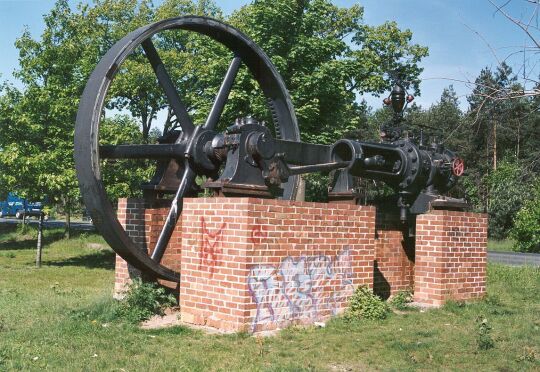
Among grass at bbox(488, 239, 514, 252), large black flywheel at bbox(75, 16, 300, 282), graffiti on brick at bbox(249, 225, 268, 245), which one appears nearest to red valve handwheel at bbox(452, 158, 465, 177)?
large black flywheel at bbox(75, 16, 300, 282)

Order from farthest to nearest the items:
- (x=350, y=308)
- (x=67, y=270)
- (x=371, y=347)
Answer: (x=67, y=270) → (x=350, y=308) → (x=371, y=347)

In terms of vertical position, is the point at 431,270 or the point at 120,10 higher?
the point at 120,10

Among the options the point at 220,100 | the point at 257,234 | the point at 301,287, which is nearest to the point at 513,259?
the point at 220,100

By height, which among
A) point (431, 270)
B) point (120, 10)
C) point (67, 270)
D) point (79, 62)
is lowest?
point (67, 270)

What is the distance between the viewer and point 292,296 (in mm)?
7398

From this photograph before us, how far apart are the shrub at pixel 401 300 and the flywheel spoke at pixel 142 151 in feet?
11.9

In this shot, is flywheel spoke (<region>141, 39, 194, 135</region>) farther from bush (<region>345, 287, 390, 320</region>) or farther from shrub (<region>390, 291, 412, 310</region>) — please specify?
shrub (<region>390, 291, 412, 310</region>)

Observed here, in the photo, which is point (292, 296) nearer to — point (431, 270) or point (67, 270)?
point (431, 270)

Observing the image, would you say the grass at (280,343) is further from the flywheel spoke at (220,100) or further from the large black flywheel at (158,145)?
the flywheel spoke at (220,100)

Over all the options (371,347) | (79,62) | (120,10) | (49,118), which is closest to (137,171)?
(49,118)

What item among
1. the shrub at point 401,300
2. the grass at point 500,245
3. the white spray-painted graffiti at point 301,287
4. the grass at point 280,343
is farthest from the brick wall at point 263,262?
the grass at point 500,245

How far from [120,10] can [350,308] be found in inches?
840

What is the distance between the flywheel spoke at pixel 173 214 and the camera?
834 cm

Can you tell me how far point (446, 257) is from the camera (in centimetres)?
922
